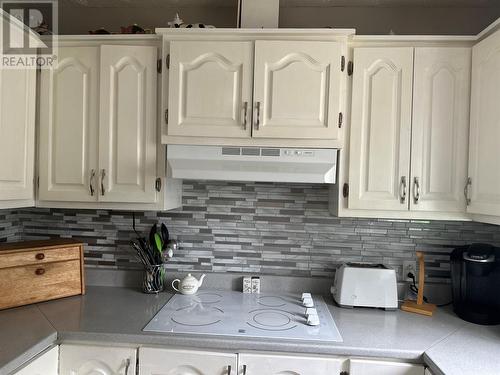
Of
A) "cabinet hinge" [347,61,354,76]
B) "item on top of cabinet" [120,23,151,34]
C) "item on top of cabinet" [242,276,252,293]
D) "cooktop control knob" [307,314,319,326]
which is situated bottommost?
"cooktop control knob" [307,314,319,326]

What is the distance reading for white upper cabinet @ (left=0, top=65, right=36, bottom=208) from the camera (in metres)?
1.68

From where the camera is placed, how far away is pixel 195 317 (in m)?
1.69

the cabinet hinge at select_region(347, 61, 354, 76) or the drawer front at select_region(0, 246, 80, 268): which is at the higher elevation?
the cabinet hinge at select_region(347, 61, 354, 76)

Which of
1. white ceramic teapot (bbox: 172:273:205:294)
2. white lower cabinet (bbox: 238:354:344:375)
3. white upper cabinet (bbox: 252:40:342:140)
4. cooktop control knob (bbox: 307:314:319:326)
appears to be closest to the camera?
white lower cabinet (bbox: 238:354:344:375)

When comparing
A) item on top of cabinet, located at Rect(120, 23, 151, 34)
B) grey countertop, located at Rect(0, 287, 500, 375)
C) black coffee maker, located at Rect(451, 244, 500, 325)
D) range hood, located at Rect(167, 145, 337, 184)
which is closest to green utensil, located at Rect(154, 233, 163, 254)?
grey countertop, located at Rect(0, 287, 500, 375)

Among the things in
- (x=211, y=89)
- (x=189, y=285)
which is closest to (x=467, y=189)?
(x=211, y=89)

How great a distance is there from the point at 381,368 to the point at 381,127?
1.04 m

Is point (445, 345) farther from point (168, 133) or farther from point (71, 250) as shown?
point (71, 250)

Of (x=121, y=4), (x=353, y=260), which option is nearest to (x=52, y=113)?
(x=121, y=4)

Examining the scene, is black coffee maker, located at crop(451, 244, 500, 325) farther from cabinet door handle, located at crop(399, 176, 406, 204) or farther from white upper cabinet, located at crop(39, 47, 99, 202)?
white upper cabinet, located at crop(39, 47, 99, 202)

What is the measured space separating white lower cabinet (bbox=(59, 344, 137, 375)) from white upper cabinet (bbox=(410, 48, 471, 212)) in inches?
55.9

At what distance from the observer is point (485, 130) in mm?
1637

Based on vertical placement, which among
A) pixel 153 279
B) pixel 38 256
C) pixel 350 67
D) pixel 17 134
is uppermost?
pixel 350 67

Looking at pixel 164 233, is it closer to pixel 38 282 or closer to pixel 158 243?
pixel 158 243
